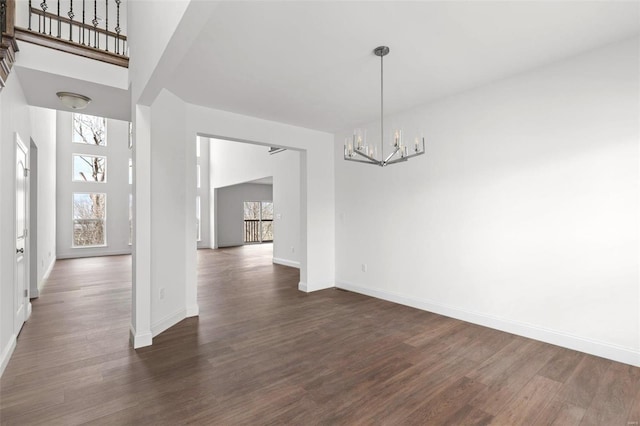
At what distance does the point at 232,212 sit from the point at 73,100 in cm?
901

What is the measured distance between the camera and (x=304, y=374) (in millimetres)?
2619

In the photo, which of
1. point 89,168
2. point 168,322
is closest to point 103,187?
point 89,168

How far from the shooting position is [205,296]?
5055 millimetres

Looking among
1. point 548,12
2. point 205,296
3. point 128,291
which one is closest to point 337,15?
point 548,12

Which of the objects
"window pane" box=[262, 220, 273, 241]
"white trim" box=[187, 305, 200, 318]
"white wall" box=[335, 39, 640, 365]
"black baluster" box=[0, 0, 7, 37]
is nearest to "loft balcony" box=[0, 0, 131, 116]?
"black baluster" box=[0, 0, 7, 37]

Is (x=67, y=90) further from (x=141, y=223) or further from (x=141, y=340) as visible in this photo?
(x=141, y=340)

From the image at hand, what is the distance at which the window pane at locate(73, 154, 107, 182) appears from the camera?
940 centimetres

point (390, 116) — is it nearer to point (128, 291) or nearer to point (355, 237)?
point (355, 237)

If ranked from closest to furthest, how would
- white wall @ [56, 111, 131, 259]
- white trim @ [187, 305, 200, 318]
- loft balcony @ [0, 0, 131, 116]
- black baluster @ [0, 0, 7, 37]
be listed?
black baluster @ [0, 0, 7, 37]
loft balcony @ [0, 0, 131, 116]
white trim @ [187, 305, 200, 318]
white wall @ [56, 111, 131, 259]

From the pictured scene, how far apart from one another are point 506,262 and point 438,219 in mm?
957

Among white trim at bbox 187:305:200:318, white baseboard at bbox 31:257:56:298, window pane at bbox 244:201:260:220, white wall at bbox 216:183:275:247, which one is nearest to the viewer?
white trim at bbox 187:305:200:318

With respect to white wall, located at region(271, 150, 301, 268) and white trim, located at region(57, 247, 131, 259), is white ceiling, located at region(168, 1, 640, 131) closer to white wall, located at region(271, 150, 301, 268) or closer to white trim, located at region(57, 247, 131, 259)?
white wall, located at region(271, 150, 301, 268)

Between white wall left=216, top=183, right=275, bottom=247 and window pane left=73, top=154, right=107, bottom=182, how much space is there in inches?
143

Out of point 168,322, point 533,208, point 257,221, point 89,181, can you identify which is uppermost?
point 89,181
